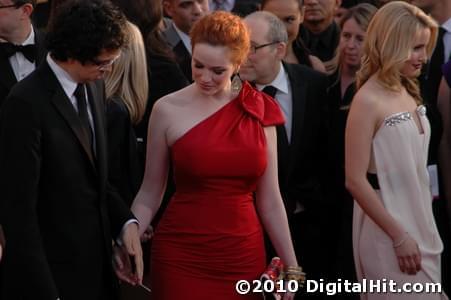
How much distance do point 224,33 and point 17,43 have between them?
5.25 feet

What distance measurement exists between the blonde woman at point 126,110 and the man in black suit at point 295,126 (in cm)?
64

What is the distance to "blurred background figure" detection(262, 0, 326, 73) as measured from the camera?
7.02m

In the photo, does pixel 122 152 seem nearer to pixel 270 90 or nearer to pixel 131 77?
pixel 131 77

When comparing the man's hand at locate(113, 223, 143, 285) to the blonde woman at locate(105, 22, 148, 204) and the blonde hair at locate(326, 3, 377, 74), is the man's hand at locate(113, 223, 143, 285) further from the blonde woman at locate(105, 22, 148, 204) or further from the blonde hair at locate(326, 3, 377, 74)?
the blonde hair at locate(326, 3, 377, 74)

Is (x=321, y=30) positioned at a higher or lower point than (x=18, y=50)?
lower

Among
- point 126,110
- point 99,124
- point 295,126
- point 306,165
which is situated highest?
point 99,124

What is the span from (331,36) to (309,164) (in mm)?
1906

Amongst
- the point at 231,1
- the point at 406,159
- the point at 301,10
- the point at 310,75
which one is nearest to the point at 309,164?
the point at 310,75

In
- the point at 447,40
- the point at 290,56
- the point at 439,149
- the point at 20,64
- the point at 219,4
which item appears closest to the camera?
the point at 20,64

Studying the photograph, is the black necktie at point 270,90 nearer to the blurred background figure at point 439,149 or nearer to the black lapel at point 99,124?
the blurred background figure at point 439,149

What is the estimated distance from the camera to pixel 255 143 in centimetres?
493

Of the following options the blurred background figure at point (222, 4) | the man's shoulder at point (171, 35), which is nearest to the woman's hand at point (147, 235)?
the man's shoulder at point (171, 35)

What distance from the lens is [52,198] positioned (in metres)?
4.34

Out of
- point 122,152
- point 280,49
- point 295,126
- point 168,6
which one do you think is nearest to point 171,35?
point 168,6
